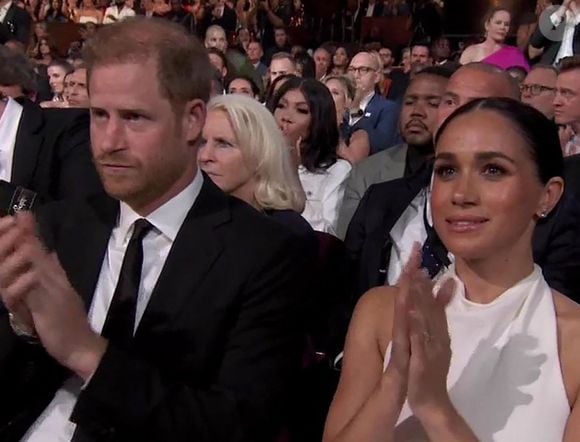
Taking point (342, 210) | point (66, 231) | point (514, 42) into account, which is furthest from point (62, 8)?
point (66, 231)

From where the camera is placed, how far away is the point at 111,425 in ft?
5.10

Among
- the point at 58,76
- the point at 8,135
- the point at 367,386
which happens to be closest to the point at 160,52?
the point at 367,386

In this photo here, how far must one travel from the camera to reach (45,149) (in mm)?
2994

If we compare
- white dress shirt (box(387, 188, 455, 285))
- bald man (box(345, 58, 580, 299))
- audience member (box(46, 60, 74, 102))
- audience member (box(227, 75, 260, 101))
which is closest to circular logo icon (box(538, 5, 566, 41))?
audience member (box(227, 75, 260, 101))

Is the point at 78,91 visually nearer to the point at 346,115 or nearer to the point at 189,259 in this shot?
the point at 346,115

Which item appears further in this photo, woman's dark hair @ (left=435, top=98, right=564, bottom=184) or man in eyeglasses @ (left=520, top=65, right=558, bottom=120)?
man in eyeglasses @ (left=520, top=65, right=558, bottom=120)

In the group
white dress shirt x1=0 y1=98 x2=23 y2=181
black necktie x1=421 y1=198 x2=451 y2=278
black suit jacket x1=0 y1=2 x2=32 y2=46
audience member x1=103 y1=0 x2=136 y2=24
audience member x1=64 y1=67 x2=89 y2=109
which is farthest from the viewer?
audience member x1=103 y1=0 x2=136 y2=24

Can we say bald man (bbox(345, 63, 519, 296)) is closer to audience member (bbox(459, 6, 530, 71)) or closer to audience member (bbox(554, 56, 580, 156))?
audience member (bbox(554, 56, 580, 156))

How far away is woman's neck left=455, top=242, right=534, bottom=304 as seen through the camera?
1708 mm

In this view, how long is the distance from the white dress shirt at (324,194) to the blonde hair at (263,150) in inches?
42.9

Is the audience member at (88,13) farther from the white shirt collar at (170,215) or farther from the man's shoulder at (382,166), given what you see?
the white shirt collar at (170,215)

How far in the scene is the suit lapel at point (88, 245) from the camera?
1.77 meters

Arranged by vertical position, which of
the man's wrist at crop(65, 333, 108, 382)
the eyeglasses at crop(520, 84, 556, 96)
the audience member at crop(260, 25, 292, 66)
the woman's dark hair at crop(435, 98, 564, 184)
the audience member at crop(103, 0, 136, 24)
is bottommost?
the audience member at crop(260, 25, 292, 66)

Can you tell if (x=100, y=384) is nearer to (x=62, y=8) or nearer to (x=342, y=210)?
(x=342, y=210)
